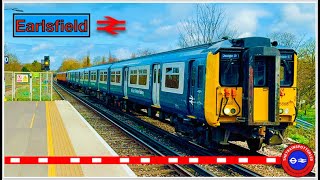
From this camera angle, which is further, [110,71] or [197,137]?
[110,71]

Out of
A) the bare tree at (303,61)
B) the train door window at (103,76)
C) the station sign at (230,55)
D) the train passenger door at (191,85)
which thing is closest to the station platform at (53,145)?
the train passenger door at (191,85)

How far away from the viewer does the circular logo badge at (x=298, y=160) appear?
8945mm

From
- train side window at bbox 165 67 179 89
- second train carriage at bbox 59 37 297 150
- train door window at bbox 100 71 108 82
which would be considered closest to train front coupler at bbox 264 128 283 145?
second train carriage at bbox 59 37 297 150

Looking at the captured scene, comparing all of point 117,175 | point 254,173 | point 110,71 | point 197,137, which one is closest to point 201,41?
point 197,137

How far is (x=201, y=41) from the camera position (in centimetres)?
1359

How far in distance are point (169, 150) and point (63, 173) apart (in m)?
A: 4.26

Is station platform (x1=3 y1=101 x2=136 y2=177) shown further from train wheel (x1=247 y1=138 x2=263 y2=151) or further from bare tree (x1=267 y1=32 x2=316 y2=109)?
bare tree (x1=267 y1=32 x2=316 y2=109)

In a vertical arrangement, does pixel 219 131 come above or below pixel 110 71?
below

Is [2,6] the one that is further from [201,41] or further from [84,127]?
[84,127]

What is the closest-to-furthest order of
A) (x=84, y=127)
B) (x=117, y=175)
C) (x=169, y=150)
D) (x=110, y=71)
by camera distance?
1. (x=117, y=175)
2. (x=169, y=150)
3. (x=84, y=127)
4. (x=110, y=71)

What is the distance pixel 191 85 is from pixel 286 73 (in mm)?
2738

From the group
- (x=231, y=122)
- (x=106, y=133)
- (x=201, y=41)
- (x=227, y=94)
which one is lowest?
(x=106, y=133)

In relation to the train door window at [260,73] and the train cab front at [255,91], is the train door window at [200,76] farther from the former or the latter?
the train door window at [260,73]

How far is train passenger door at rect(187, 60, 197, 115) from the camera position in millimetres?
12325
